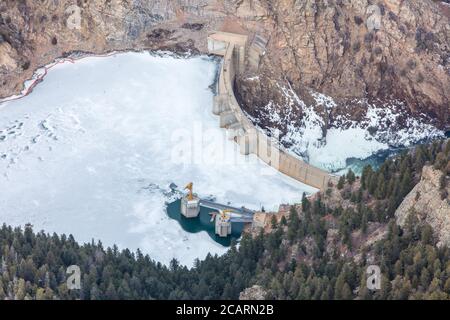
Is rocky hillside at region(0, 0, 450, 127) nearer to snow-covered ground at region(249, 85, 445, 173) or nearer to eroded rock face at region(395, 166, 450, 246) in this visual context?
snow-covered ground at region(249, 85, 445, 173)

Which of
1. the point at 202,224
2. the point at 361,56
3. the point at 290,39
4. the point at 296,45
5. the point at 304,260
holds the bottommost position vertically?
the point at 202,224

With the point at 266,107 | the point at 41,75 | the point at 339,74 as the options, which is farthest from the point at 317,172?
the point at 41,75

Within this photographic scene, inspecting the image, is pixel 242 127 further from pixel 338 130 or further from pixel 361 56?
pixel 361 56

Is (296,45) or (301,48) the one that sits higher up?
(296,45)

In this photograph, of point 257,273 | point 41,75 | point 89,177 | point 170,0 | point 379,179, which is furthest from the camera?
point 170,0

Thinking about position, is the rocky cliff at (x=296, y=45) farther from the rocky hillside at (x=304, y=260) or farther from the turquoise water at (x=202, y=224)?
the rocky hillside at (x=304, y=260)

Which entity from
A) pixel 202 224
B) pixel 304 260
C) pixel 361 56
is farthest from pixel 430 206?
pixel 361 56

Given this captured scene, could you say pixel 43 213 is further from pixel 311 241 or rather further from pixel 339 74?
pixel 339 74
